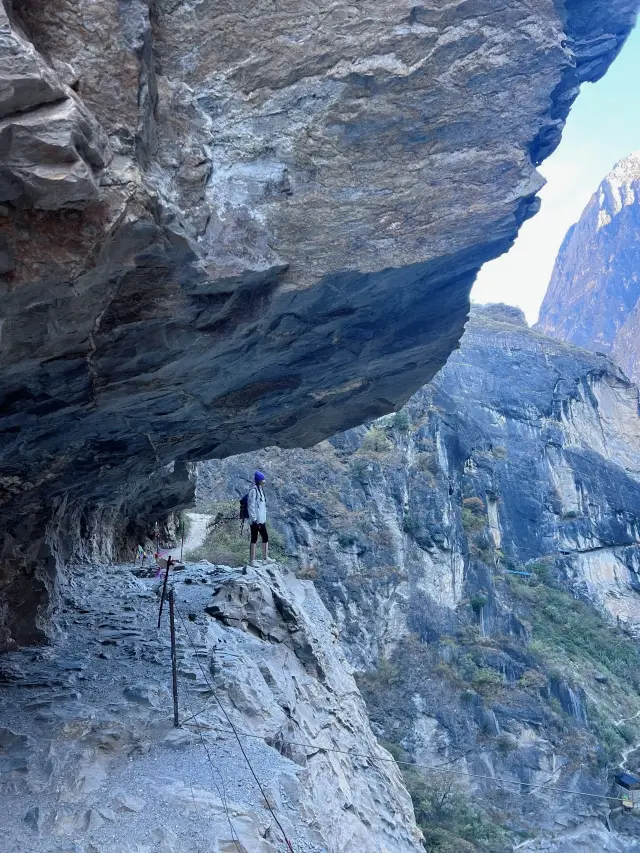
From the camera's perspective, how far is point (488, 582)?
3484 cm

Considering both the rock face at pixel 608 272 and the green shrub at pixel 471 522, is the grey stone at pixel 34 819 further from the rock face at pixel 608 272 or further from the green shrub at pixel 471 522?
the rock face at pixel 608 272

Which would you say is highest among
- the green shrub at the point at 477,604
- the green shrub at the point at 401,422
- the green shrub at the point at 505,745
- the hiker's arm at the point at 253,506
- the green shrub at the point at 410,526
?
the green shrub at the point at 401,422

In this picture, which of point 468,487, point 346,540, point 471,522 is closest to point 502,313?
point 468,487

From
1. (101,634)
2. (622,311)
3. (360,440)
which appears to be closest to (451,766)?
(360,440)

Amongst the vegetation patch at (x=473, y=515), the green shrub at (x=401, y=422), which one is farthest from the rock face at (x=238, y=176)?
the vegetation patch at (x=473, y=515)

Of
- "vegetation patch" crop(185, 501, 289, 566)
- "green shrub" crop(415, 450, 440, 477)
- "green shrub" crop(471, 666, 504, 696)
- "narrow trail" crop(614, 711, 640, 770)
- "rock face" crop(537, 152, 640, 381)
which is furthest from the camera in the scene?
"rock face" crop(537, 152, 640, 381)

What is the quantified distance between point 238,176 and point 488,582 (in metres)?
32.6

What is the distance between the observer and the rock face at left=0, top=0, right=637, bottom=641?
157 inches

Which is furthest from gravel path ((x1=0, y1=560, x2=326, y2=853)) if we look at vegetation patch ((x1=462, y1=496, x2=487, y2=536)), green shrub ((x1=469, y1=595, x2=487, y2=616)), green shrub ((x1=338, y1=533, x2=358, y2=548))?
vegetation patch ((x1=462, y1=496, x2=487, y2=536))

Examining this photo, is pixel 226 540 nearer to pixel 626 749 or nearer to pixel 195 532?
pixel 195 532

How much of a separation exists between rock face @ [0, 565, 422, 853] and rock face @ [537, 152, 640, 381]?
331 ft

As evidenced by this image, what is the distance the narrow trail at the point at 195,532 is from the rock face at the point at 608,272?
8559 cm

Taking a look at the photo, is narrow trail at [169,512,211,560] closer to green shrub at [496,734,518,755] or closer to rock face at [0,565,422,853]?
rock face at [0,565,422,853]

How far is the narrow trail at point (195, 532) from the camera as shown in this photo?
23.1 m
